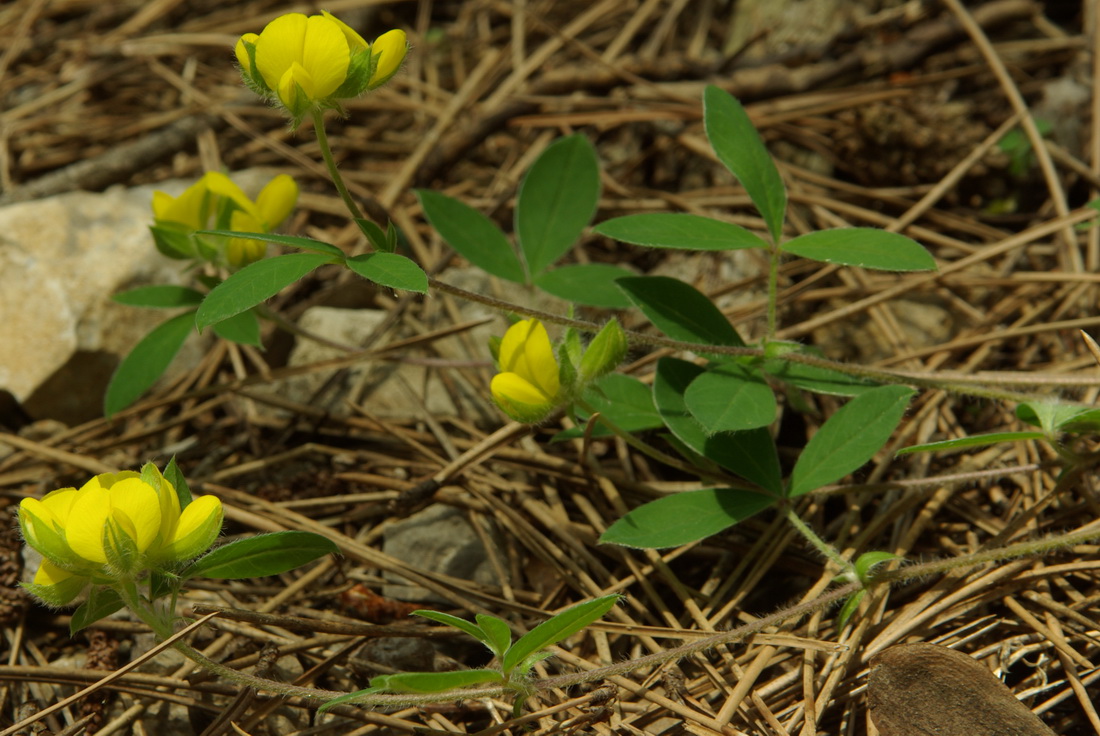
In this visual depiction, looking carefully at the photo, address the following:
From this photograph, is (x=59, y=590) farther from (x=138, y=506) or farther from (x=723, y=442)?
(x=723, y=442)

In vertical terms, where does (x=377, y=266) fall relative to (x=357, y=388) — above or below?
above

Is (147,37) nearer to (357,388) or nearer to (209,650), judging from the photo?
(357,388)

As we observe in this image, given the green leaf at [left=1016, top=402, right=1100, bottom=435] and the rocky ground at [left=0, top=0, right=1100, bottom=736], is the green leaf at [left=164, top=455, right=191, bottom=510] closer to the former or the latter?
the rocky ground at [left=0, top=0, right=1100, bottom=736]

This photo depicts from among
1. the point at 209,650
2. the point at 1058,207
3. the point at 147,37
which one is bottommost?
the point at 209,650

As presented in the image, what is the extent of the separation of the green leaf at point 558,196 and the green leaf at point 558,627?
1.00 metres

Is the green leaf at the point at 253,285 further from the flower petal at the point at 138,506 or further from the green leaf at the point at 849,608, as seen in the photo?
the green leaf at the point at 849,608

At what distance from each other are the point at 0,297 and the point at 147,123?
31.1 inches

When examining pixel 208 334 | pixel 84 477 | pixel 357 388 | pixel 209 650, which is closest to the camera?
pixel 209 650

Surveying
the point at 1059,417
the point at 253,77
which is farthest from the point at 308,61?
the point at 1059,417

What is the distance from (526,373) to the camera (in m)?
1.45

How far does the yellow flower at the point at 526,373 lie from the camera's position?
1428mm

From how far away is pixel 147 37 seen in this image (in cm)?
308

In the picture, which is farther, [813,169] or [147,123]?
[147,123]

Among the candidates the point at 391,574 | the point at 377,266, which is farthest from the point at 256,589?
the point at 377,266
